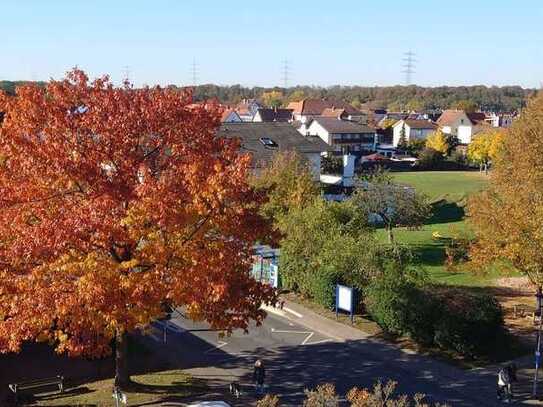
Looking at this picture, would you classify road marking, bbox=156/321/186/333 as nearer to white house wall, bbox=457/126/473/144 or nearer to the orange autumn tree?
the orange autumn tree

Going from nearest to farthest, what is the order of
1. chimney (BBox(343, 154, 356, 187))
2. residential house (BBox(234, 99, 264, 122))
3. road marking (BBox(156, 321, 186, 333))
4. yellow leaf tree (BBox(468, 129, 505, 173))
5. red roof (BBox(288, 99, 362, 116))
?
road marking (BBox(156, 321, 186, 333)) < chimney (BBox(343, 154, 356, 187)) < yellow leaf tree (BBox(468, 129, 505, 173)) < residential house (BBox(234, 99, 264, 122)) < red roof (BBox(288, 99, 362, 116))

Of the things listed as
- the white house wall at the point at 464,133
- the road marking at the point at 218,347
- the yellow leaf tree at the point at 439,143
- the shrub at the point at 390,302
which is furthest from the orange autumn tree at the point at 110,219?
the white house wall at the point at 464,133

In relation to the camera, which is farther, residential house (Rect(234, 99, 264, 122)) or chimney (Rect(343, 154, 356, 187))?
residential house (Rect(234, 99, 264, 122))

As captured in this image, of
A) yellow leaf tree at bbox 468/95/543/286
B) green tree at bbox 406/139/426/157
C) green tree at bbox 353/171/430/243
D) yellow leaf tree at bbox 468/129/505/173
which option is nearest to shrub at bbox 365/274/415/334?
yellow leaf tree at bbox 468/95/543/286

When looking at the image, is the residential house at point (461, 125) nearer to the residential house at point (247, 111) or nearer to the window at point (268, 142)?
the residential house at point (247, 111)

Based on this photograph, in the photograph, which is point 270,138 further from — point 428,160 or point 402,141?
point 402,141

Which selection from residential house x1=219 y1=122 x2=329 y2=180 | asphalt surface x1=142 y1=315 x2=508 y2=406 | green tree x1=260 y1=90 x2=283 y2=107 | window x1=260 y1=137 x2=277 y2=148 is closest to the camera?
asphalt surface x1=142 y1=315 x2=508 y2=406
